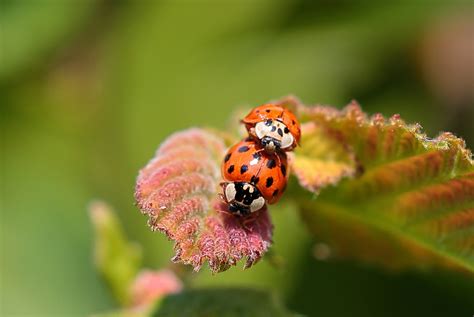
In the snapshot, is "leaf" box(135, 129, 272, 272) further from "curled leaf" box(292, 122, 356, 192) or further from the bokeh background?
the bokeh background

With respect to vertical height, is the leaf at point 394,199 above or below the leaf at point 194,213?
above

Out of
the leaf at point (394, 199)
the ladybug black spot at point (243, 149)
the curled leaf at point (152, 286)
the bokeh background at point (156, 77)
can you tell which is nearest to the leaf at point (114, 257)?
the curled leaf at point (152, 286)

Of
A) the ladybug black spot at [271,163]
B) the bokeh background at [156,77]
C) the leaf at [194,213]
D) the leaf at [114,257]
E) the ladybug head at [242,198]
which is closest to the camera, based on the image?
the leaf at [194,213]

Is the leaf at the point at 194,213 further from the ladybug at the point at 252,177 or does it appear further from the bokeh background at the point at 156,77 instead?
the bokeh background at the point at 156,77

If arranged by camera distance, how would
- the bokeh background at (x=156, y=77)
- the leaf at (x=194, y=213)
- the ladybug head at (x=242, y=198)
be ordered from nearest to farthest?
the leaf at (x=194, y=213), the ladybug head at (x=242, y=198), the bokeh background at (x=156, y=77)

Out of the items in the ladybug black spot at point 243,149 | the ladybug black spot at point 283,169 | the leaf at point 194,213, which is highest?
the ladybug black spot at point 243,149

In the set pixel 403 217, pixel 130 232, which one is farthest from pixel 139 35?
pixel 403 217

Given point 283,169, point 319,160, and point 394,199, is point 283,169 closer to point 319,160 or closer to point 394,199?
point 319,160

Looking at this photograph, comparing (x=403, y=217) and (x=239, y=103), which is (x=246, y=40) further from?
(x=403, y=217)
